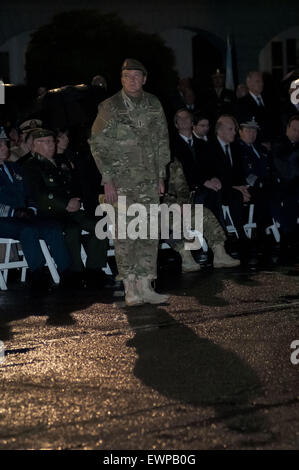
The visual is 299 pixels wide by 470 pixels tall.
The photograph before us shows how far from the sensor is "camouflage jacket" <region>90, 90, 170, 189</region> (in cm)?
870

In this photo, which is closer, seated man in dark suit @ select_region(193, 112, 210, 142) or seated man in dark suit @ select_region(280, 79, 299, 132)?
seated man in dark suit @ select_region(193, 112, 210, 142)

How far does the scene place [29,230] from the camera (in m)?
10.5

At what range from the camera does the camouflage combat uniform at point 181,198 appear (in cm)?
1124

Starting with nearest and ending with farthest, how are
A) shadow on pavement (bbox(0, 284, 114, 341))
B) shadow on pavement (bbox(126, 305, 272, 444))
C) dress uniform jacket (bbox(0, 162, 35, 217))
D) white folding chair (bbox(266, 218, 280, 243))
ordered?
shadow on pavement (bbox(126, 305, 272, 444)) → shadow on pavement (bbox(0, 284, 114, 341)) → dress uniform jacket (bbox(0, 162, 35, 217)) → white folding chair (bbox(266, 218, 280, 243))

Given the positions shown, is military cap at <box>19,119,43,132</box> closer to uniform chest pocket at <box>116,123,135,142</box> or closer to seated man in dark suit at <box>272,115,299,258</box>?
seated man in dark suit at <box>272,115,299,258</box>

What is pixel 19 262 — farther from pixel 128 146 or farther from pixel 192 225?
pixel 128 146

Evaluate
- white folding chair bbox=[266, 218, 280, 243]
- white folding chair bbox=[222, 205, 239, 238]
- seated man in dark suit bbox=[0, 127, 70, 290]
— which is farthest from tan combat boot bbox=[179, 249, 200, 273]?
white folding chair bbox=[266, 218, 280, 243]

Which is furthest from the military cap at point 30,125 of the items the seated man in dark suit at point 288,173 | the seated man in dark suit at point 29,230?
the seated man in dark suit at point 288,173

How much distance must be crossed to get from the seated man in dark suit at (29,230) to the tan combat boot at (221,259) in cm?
183

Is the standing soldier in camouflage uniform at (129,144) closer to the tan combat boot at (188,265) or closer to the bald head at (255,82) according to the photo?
the tan combat boot at (188,265)

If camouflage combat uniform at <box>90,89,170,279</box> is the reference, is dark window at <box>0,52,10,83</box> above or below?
above

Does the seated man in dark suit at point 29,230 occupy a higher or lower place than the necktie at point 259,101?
lower

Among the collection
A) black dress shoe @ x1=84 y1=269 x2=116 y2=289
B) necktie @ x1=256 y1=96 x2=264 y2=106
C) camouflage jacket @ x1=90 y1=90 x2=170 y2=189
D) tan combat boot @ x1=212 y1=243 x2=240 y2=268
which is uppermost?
necktie @ x1=256 y1=96 x2=264 y2=106

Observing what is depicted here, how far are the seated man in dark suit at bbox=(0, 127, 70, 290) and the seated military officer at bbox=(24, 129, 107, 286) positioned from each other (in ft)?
0.55
